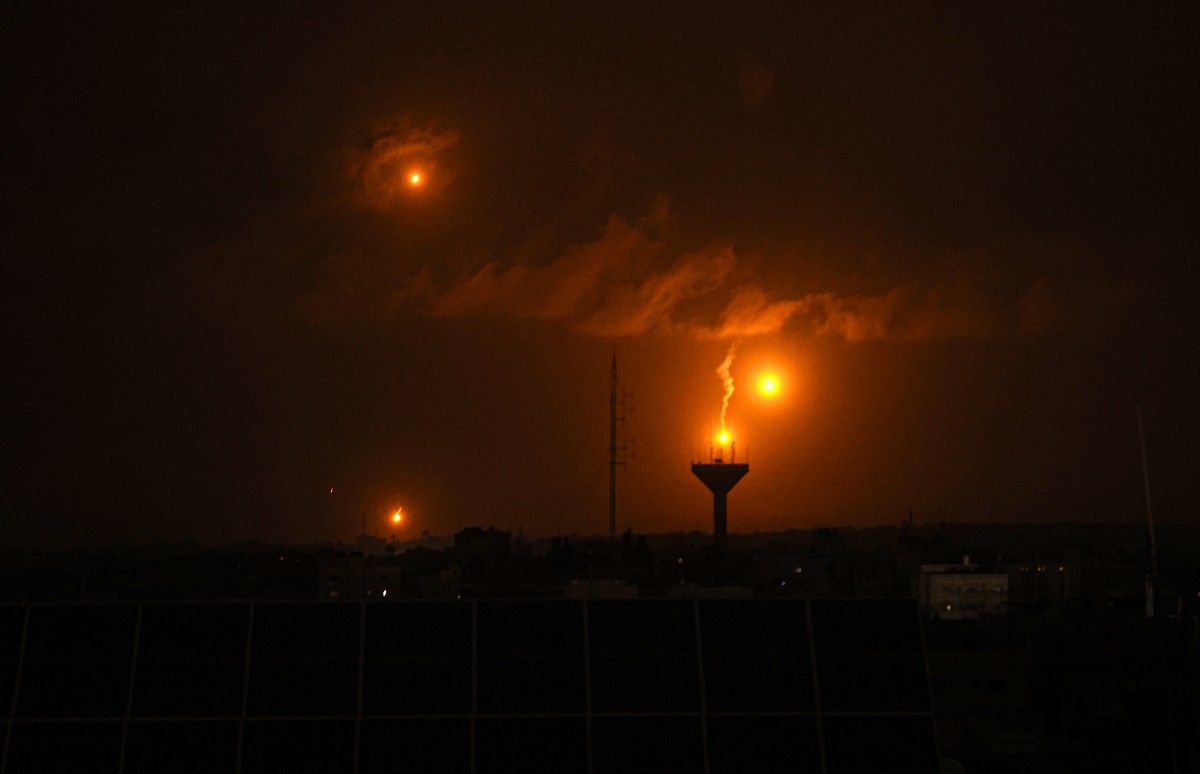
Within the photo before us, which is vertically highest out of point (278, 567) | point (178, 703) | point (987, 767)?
point (278, 567)

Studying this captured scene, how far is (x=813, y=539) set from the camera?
234 ft

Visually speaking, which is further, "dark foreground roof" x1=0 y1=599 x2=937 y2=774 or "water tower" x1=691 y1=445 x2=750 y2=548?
"water tower" x1=691 y1=445 x2=750 y2=548

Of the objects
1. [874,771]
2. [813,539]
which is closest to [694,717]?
[874,771]

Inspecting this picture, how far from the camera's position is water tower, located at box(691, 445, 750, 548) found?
68.0m

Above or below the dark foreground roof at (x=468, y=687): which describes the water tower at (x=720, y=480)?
above

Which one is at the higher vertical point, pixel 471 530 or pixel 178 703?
pixel 471 530

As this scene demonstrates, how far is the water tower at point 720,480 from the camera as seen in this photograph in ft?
223

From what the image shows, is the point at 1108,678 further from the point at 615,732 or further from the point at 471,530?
the point at 471,530

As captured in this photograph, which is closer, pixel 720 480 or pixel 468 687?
pixel 468 687

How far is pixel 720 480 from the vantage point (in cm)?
6931

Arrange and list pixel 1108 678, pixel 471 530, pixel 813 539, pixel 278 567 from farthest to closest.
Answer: pixel 813 539 < pixel 471 530 < pixel 278 567 < pixel 1108 678

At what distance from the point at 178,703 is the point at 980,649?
24727mm

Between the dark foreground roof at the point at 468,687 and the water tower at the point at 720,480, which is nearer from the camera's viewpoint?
the dark foreground roof at the point at 468,687

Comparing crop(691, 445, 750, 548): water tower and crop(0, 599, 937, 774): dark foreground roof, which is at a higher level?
crop(691, 445, 750, 548): water tower
